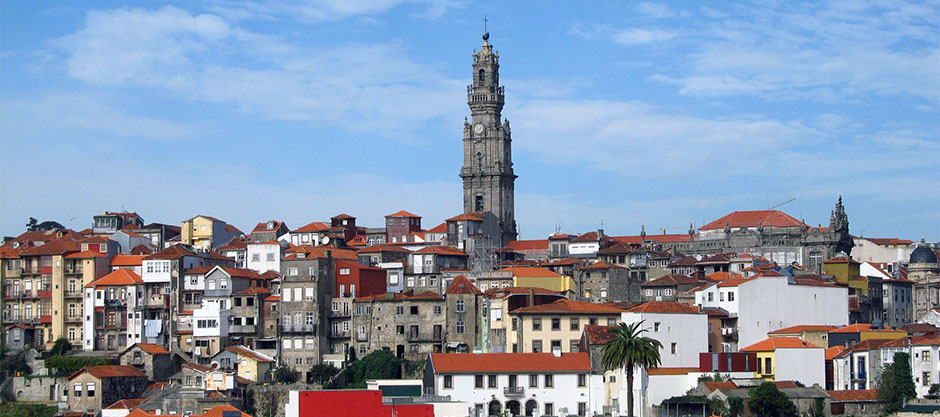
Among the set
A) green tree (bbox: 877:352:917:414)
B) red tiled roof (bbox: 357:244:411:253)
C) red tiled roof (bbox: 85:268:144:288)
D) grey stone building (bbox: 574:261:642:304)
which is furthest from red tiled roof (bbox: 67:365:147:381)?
green tree (bbox: 877:352:917:414)

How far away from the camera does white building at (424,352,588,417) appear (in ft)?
294

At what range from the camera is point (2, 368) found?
349 ft

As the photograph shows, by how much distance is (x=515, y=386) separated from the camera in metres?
90.0

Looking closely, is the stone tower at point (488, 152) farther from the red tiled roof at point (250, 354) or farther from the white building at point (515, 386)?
the white building at point (515, 386)

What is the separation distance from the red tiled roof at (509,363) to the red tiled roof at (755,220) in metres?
53.8

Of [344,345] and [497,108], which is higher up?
[497,108]

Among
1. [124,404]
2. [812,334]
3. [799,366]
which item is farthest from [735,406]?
[124,404]

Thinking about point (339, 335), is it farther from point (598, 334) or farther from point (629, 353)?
point (629, 353)

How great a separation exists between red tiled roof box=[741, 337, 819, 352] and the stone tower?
61.6 meters

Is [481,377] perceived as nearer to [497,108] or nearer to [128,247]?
[128,247]

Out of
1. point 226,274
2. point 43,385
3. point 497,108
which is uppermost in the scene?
point 497,108

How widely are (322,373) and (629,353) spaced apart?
25.2 meters

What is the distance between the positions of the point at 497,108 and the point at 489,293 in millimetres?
57301

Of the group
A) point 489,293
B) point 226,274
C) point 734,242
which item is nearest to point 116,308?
point 226,274
